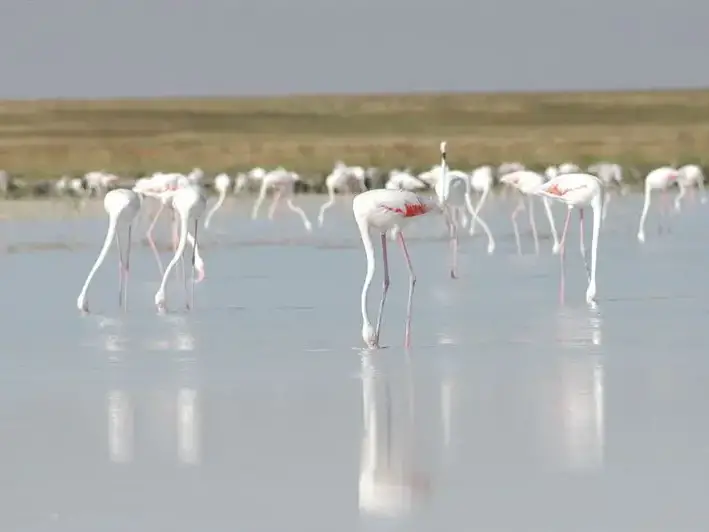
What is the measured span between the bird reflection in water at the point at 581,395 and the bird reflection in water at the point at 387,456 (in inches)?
21.4

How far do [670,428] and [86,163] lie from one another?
144 feet

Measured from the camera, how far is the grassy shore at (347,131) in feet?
160

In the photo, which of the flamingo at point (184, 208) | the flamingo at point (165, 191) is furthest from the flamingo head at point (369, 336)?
the flamingo at point (165, 191)

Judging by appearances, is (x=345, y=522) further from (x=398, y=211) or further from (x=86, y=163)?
(x=86, y=163)

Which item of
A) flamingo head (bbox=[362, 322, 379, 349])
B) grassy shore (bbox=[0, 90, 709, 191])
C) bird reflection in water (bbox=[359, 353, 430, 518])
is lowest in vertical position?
bird reflection in water (bbox=[359, 353, 430, 518])

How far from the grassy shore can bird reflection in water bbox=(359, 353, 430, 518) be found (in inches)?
1182

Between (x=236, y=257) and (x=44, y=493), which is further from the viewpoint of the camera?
(x=236, y=257)

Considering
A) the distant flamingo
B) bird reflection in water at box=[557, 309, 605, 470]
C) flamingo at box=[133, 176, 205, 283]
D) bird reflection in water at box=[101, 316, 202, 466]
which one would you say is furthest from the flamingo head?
flamingo at box=[133, 176, 205, 283]

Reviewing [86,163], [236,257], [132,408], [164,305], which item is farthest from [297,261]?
[86,163]

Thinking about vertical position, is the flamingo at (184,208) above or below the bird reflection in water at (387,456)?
above

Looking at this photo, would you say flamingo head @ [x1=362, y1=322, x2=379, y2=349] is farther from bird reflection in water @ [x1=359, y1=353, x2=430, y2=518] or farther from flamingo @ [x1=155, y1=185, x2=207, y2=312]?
flamingo @ [x1=155, y1=185, x2=207, y2=312]

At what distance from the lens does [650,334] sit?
9570mm

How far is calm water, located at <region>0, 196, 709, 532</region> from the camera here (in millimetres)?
5344

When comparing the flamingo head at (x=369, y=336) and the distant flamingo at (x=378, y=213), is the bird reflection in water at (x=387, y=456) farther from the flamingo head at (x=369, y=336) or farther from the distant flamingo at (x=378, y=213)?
the distant flamingo at (x=378, y=213)
